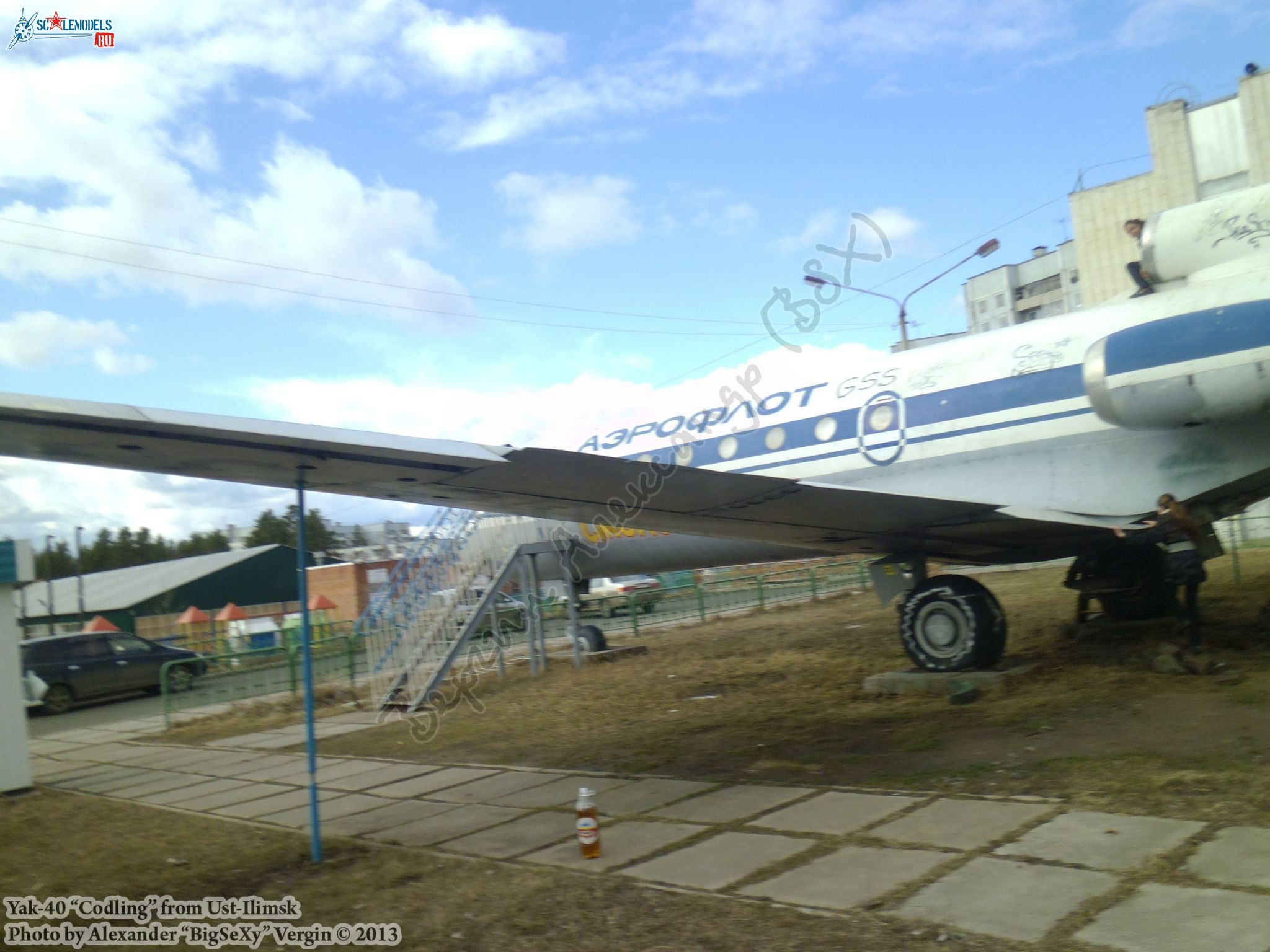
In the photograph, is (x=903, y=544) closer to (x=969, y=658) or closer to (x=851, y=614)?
(x=969, y=658)

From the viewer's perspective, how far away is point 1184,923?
3914 mm

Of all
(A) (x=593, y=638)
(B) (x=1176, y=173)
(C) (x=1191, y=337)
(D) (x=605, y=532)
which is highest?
(B) (x=1176, y=173)

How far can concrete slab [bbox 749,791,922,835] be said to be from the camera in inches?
233

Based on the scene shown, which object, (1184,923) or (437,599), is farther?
(437,599)

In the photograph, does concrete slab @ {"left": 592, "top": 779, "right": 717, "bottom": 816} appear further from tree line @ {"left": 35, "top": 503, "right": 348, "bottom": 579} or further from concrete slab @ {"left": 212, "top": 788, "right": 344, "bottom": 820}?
tree line @ {"left": 35, "top": 503, "right": 348, "bottom": 579}

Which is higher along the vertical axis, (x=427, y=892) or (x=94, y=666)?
(x=94, y=666)

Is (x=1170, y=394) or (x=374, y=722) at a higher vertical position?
(x=1170, y=394)

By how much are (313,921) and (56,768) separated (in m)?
9.30

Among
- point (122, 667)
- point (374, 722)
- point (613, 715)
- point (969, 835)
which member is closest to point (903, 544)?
point (613, 715)

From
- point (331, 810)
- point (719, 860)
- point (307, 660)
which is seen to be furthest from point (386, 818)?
point (719, 860)

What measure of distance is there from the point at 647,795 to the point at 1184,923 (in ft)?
13.4

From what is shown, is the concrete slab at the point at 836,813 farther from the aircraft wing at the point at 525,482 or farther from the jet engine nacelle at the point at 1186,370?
the jet engine nacelle at the point at 1186,370

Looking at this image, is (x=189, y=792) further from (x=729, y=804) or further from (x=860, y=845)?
(x=860, y=845)

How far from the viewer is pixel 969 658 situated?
9461 mm
